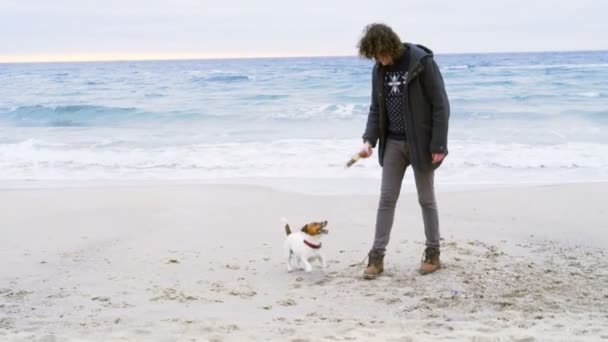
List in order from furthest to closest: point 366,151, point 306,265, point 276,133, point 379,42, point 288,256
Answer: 1. point 276,133
2. point 288,256
3. point 306,265
4. point 366,151
5. point 379,42

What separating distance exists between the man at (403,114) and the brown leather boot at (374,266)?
14 mm

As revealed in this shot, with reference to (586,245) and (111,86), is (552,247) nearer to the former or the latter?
(586,245)

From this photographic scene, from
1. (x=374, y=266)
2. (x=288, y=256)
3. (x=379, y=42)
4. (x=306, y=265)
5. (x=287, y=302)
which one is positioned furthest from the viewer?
(x=288, y=256)

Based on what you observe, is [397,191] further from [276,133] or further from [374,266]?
[276,133]

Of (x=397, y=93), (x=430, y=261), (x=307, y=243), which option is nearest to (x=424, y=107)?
(x=397, y=93)

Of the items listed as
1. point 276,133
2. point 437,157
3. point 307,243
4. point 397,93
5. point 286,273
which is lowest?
point 276,133

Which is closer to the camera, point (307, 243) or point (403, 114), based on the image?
point (403, 114)

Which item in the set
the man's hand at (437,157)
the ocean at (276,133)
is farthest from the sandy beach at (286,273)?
the ocean at (276,133)

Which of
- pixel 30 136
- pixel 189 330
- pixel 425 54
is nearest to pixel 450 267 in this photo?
pixel 425 54

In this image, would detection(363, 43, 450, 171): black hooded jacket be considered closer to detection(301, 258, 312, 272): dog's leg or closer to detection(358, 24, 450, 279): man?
detection(358, 24, 450, 279): man

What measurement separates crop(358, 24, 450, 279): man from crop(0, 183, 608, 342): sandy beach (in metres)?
0.62

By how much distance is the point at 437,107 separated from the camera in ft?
14.4

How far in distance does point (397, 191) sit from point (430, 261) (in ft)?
1.87

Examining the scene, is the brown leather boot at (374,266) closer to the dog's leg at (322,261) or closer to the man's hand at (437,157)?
the dog's leg at (322,261)
